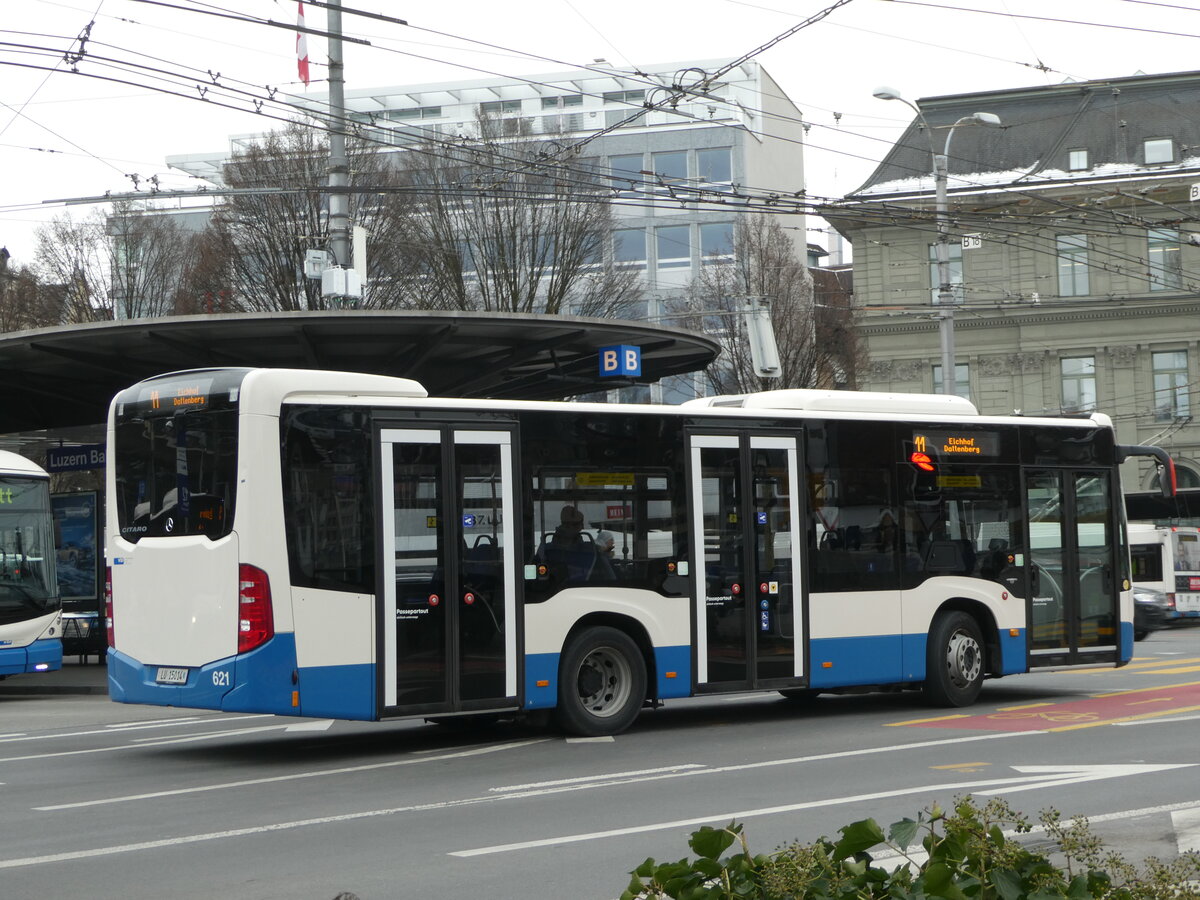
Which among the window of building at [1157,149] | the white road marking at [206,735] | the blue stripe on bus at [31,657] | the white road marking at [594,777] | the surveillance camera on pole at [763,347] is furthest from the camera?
the window of building at [1157,149]

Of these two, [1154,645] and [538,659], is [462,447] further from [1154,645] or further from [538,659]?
[1154,645]

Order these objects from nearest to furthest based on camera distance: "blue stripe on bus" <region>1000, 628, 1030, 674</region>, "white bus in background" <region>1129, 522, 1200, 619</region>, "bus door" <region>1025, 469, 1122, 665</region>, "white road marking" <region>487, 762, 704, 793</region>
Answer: "white road marking" <region>487, 762, 704, 793</region>
"blue stripe on bus" <region>1000, 628, 1030, 674</region>
"bus door" <region>1025, 469, 1122, 665</region>
"white bus in background" <region>1129, 522, 1200, 619</region>

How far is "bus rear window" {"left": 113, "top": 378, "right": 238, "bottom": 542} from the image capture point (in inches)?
455

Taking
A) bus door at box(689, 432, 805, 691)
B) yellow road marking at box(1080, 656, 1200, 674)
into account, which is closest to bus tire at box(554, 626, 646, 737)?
bus door at box(689, 432, 805, 691)

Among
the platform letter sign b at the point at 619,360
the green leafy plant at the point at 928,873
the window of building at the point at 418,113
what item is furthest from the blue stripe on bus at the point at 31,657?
the window of building at the point at 418,113

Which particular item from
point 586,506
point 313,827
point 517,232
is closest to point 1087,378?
point 517,232

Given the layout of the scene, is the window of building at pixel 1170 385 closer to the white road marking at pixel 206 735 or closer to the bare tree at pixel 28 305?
the bare tree at pixel 28 305

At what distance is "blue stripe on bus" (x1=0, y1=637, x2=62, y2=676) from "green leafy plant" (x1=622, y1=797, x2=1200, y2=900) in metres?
18.0

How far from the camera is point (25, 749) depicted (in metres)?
13.5

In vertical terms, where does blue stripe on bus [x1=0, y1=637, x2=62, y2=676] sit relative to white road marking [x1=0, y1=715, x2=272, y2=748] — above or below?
above

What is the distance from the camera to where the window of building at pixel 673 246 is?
6166cm

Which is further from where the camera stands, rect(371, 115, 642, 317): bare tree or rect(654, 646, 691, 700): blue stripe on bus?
rect(371, 115, 642, 317): bare tree

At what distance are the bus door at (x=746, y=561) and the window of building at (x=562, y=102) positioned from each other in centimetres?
5267

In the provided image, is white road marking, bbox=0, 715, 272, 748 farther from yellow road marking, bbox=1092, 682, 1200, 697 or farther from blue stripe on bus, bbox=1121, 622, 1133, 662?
blue stripe on bus, bbox=1121, 622, 1133, 662
